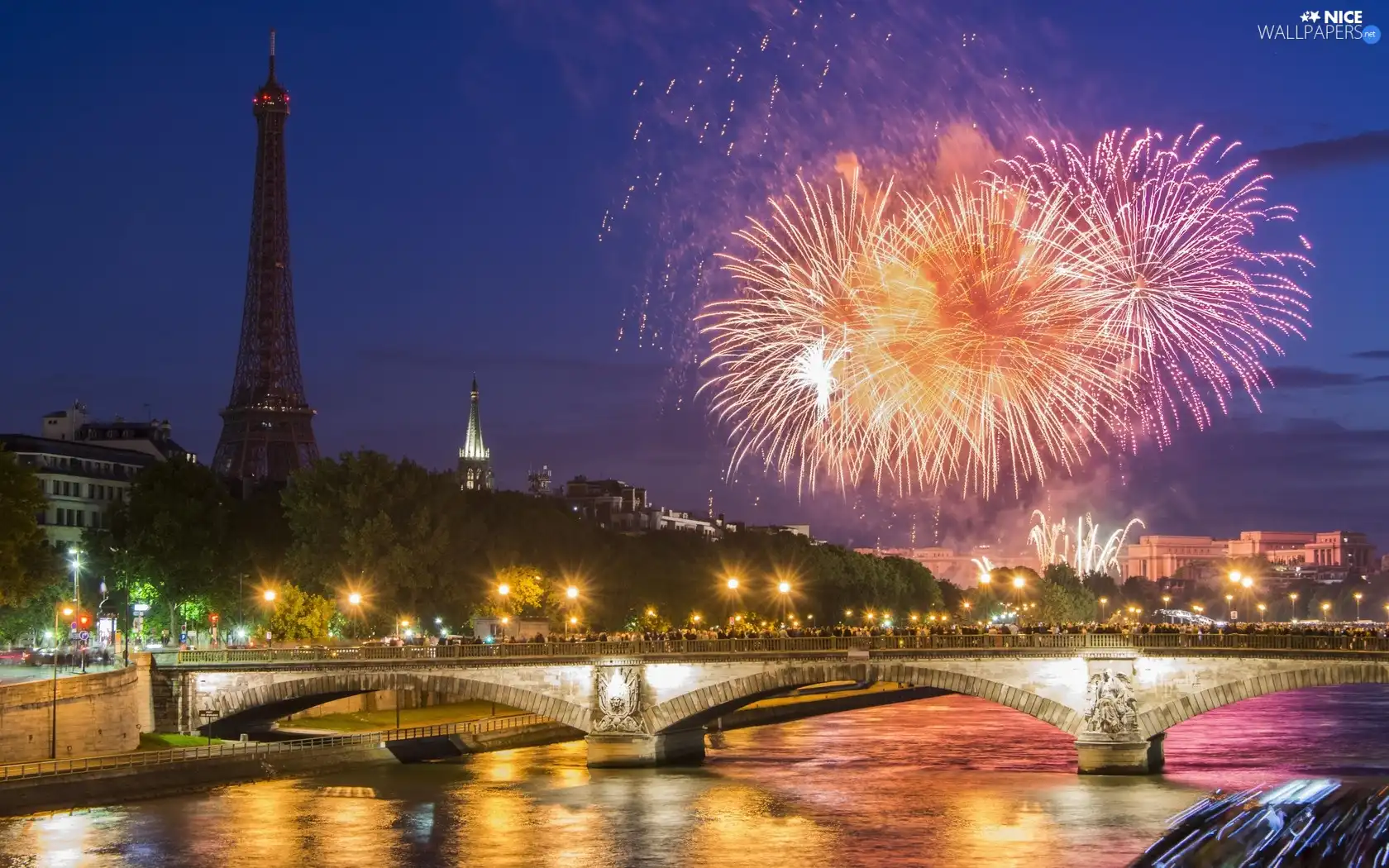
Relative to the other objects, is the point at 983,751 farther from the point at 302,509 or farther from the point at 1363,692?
the point at 1363,692

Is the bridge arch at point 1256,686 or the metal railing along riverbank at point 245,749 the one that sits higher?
the bridge arch at point 1256,686

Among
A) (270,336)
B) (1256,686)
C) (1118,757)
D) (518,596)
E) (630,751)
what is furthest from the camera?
(270,336)

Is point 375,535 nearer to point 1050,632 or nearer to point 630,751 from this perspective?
point 630,751

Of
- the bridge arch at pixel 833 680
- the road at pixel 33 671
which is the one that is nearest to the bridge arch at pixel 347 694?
the bridge arch at pixel 833 680

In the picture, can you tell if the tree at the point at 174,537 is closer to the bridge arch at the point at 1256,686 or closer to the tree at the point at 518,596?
the tree at the point at 518,596

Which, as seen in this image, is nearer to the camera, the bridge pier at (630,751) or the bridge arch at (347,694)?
the bridge pier at (630,751)

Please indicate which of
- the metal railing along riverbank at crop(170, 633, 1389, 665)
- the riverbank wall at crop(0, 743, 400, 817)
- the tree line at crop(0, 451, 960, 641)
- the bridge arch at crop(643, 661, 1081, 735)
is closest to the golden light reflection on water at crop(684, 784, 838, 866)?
the bridge arch at crop(643, 661, 1081, 735)

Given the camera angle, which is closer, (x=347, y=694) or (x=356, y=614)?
(x=347, y=694)

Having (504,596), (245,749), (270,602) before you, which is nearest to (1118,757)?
(245,749)
